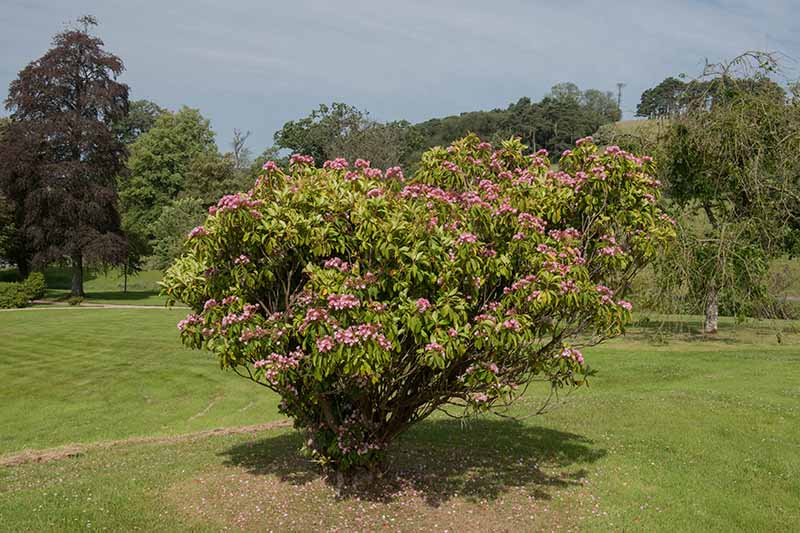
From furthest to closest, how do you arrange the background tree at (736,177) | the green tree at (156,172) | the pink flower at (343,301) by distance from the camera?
1. the green tree at (156,172)
2. the background tree at (736,177)
3. the pink flower at (343,301)

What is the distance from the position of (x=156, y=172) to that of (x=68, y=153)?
28.5m

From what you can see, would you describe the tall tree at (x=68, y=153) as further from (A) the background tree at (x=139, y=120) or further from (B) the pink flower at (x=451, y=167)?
(A) the background tree at (x=139, y=120)

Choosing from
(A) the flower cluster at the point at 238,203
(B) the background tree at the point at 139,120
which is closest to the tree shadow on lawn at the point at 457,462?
(A) the flower cluster at the point at 238,203

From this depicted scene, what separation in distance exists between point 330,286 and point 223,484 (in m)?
3.85

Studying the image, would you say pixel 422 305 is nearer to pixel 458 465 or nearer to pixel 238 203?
pixel 238 203

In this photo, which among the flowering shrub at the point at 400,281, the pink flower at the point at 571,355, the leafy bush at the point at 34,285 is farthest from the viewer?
the leafy bush at the point at 34,285

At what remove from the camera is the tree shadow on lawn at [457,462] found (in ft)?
30.7

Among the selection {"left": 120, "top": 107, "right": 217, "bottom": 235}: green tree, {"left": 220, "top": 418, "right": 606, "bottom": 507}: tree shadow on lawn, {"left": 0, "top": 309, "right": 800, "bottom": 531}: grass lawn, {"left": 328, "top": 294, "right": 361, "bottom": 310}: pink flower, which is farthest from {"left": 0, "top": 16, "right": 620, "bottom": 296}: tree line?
{"left": 328, "top": 294, "right": 361, "bottom": 310}: pink flower

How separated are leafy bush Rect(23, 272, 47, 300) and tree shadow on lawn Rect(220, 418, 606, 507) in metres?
→ 35.0

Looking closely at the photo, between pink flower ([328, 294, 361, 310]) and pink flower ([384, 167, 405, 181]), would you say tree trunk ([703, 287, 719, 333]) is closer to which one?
pink flower ([384, 167, 405, 181])

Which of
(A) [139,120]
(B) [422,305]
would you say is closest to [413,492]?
(B) [422,305]

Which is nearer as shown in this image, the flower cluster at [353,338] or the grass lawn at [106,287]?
the flower cluster at [353,338]

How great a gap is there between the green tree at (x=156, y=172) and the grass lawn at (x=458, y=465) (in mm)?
53976

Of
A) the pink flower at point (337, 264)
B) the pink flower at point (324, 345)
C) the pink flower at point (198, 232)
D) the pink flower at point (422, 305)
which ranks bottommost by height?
the pink flower at point (324, 345)
